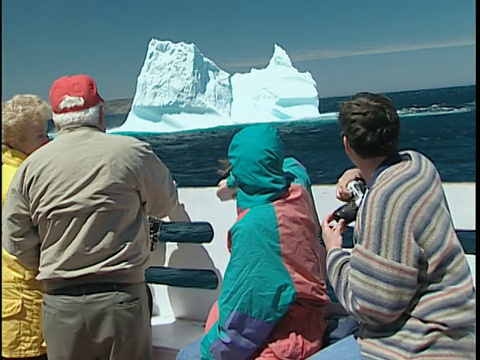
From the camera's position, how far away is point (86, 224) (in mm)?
1521

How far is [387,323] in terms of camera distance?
1198 millimetres

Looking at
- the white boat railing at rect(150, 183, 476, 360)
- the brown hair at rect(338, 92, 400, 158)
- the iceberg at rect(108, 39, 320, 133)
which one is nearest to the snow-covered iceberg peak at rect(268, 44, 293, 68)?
the iceberg at rect(108, 39, 320, 133)

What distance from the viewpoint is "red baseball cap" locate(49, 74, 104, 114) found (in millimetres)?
1575

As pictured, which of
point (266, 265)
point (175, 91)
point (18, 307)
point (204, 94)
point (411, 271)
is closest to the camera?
point (411, 271)

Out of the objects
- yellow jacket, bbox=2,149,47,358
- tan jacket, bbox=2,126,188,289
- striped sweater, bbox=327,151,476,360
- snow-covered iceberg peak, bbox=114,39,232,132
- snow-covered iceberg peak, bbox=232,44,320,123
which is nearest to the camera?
striped sweater, bbox=327,151,476,360

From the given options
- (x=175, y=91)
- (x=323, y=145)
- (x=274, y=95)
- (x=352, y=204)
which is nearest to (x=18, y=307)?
(x=352, y=204)

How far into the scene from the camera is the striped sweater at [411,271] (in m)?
1.13

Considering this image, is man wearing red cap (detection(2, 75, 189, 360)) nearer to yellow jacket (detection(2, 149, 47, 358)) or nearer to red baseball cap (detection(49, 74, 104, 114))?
red baseball cap (detection(49, 74, 104, 114))

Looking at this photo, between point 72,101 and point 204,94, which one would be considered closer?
point 72,101

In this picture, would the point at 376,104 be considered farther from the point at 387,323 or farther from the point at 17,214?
the point at 17,214

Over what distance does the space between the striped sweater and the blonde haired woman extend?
0.90 meters

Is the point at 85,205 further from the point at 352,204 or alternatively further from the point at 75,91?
the point at 352,204

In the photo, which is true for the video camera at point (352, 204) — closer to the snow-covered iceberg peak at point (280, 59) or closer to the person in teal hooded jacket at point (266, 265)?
the person in teal hooded jacket at point (266, 265)

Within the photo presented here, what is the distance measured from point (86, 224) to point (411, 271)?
0.74m
